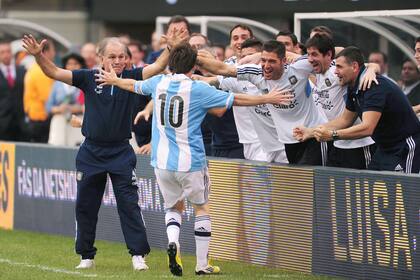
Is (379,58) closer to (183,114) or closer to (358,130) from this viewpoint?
(358,130)

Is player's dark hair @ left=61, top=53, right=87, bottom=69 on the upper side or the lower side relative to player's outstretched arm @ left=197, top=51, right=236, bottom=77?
lower

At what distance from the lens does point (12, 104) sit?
18.4 metres

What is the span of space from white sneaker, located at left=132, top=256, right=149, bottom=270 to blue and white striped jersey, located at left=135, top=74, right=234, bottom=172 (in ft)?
3.66

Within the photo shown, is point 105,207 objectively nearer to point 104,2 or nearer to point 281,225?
point 281,225

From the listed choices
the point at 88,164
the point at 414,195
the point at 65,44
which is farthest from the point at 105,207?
the point at 65,44

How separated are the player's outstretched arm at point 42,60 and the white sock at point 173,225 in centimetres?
161

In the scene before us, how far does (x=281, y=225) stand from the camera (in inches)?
459

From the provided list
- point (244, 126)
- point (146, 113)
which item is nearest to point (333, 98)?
point (244, 126)

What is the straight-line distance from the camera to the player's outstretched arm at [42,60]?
11.0 meters

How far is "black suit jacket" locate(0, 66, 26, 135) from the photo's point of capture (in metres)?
18.3

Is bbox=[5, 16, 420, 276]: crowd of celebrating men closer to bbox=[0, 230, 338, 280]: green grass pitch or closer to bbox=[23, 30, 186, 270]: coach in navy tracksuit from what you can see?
bbox=[23, 30, 186, 270]: coach in navy tracksuit

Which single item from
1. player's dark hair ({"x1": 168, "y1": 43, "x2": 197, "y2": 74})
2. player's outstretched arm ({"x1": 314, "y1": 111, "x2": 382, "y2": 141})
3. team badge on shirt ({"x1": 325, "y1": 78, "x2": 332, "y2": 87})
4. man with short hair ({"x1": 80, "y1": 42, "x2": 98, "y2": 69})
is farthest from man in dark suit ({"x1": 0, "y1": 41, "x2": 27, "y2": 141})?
player's outstretched arm ({"x1": 314, "y1": 111, "x2": 382, "y2": 141})

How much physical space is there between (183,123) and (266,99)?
2.56 feet

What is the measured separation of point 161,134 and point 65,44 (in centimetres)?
1300
